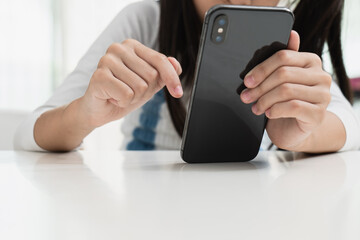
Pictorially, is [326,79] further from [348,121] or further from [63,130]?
[63,130]

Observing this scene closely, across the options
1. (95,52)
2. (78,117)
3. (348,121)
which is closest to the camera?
(78,117)

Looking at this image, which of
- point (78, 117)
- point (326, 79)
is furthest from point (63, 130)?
point (326, 79)

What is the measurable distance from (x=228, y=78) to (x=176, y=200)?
0.74 feet

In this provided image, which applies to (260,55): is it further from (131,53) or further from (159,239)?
(159,239)

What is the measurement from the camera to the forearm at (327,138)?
638mm

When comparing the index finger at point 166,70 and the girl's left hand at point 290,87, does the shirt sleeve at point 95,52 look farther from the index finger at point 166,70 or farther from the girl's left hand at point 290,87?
the girl's left hand at point 290,87

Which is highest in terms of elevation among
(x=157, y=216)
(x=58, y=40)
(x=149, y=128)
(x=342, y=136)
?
(x=157, y=216)

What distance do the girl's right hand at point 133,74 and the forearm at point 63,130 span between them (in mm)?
107

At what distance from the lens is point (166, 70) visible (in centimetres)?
50

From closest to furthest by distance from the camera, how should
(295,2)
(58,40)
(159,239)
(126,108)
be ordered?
1. (159,239)
2. (126,108)
3. (295,2)
4. (58,40)

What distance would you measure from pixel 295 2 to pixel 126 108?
546 millimetres

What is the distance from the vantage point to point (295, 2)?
927 mm

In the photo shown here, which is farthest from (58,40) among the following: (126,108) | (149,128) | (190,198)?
(190,198)

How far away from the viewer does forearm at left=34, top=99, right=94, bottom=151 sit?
65cm
